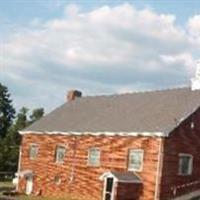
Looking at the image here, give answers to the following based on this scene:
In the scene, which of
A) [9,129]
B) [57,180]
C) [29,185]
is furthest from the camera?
[9,129]

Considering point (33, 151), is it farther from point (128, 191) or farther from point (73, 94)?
point (128, 191)

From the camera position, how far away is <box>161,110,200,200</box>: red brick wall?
143 feet

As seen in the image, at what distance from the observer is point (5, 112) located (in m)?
85.9

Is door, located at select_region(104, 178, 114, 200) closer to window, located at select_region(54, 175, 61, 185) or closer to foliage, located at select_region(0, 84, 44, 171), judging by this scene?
window, located at select_region(54, 175, 61, 185)

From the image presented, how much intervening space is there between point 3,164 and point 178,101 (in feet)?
106

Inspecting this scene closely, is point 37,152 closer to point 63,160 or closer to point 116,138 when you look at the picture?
point 63,160

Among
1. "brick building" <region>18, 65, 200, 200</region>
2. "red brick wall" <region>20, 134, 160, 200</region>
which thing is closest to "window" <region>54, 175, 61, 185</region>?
"brick building" <region>18, 65, 200, 200</region>

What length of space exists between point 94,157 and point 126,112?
4704 mm

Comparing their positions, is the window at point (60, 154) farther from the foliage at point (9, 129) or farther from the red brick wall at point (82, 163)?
the foliage at point (9, 129)

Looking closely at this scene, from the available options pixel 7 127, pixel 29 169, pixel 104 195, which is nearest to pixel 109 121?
pixel 104 195

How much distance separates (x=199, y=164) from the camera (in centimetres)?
4603

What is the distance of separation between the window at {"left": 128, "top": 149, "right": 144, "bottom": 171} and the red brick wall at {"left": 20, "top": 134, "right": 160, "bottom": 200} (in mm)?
368

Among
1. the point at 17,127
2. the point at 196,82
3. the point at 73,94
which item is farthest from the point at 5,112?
the point at 196,82

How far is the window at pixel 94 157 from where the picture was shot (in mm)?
49047
